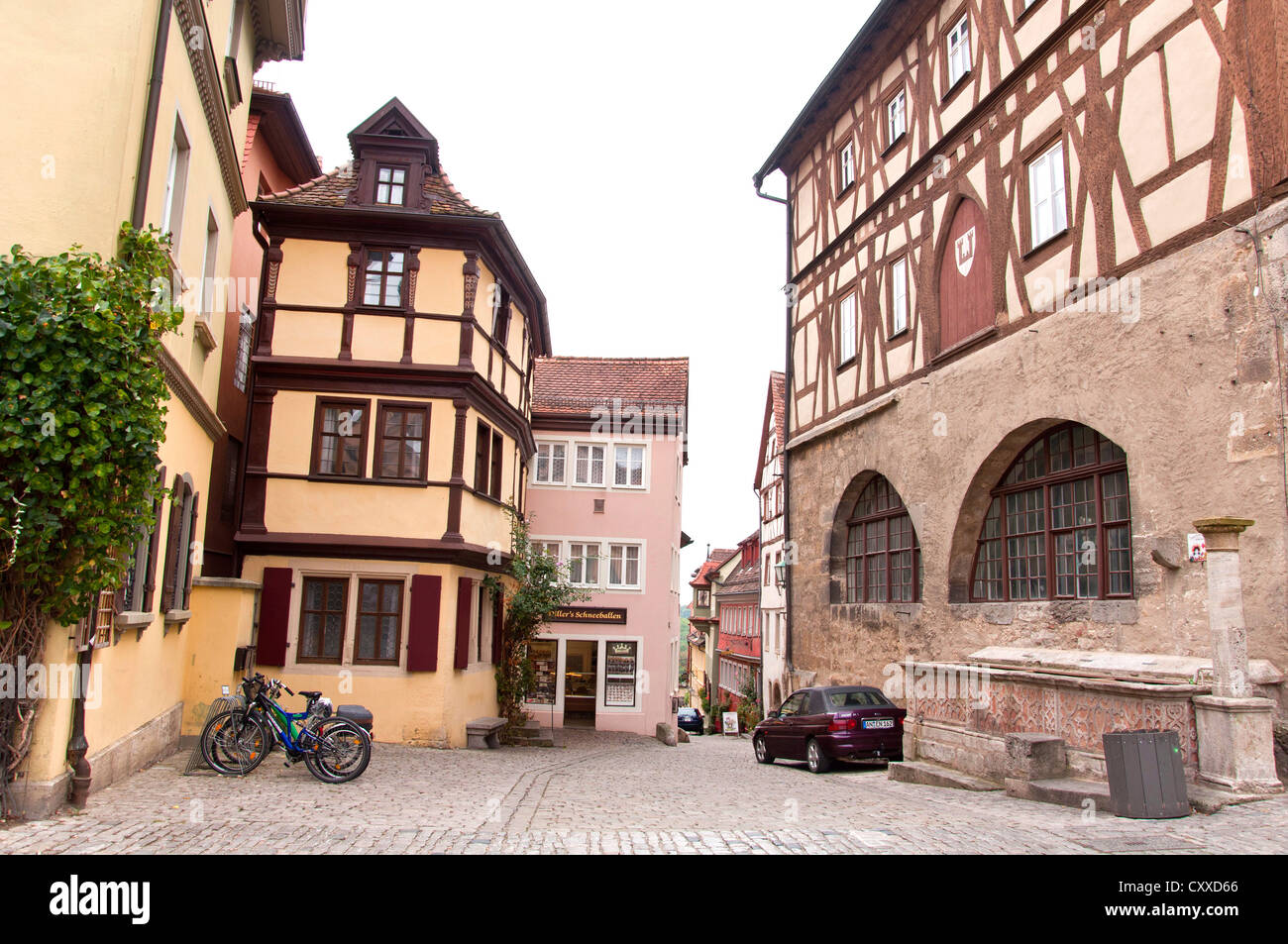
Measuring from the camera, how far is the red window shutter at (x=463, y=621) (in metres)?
16.5

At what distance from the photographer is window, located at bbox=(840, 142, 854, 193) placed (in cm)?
2003

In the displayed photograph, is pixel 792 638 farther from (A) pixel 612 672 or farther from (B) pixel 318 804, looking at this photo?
(B) pixel 318 804

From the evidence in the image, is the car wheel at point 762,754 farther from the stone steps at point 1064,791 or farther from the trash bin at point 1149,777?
the trash bin at point 1149,777

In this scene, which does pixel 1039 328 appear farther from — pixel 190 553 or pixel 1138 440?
pixel 190 553

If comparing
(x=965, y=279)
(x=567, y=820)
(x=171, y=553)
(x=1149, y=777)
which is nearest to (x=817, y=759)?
(x=1149, y=777)

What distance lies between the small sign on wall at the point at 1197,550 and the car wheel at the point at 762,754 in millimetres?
8982

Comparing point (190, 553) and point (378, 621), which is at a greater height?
point (190, 553)

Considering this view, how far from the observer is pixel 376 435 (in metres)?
16.3

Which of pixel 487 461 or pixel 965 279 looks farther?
pixel 487 461

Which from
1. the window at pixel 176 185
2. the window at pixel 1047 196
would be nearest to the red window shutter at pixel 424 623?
the window at pixel 176 185

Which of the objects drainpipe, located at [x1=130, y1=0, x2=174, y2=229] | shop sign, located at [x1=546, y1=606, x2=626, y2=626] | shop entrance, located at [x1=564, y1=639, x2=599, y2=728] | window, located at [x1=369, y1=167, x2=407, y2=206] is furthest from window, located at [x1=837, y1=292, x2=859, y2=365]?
drainpipe, located at [x1=130, y1=0, x2=174, y2=229]

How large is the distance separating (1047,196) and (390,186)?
11.3 metres

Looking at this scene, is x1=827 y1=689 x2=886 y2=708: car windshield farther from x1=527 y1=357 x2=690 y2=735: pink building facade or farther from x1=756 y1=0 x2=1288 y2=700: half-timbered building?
x1=527 y1=357 x2=690 y2=735: pink building facade

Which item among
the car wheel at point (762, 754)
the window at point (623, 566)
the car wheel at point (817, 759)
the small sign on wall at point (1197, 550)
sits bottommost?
the car wheel at point (762, 754)
